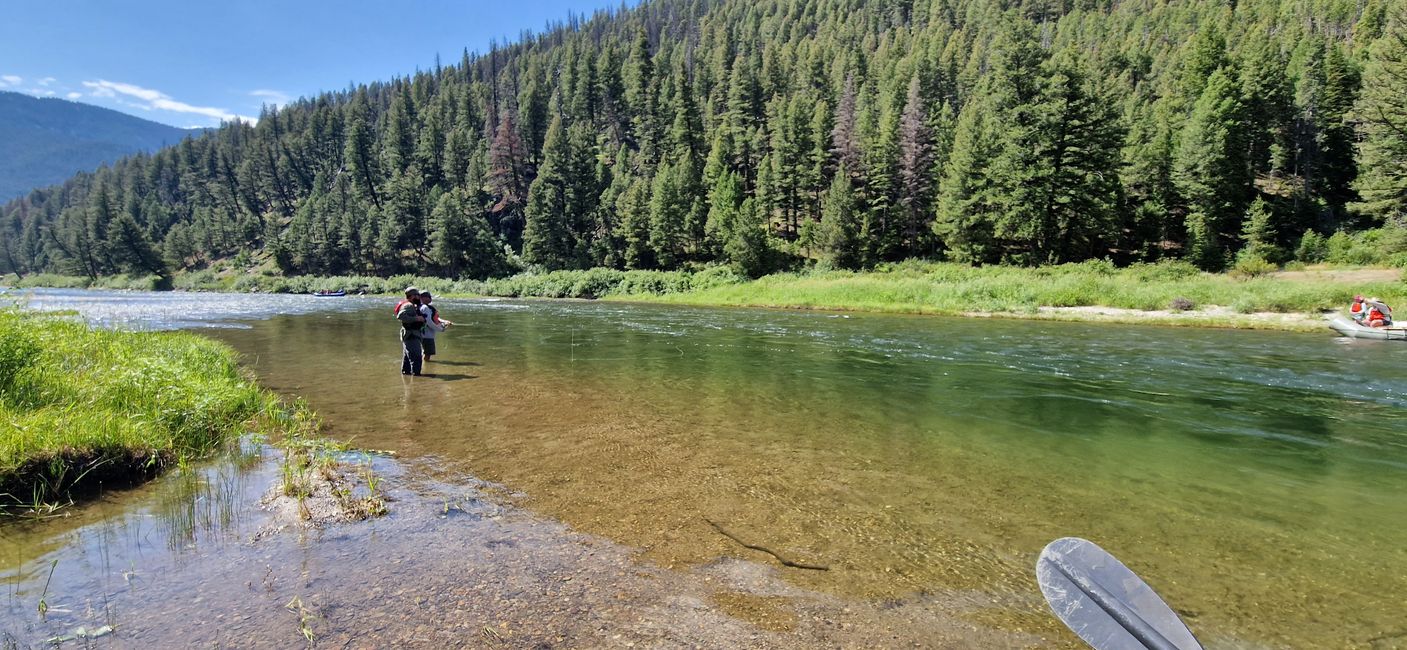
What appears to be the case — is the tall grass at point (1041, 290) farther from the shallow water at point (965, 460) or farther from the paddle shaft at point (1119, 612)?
the paddle shaft at point (1119, 612)

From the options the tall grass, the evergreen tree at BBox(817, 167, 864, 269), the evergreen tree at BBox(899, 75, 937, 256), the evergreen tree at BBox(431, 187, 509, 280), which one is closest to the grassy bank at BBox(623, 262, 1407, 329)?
the tall grass

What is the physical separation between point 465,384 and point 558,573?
9870mm

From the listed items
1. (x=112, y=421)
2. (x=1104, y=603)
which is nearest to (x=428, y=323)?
(x=112, y=421)

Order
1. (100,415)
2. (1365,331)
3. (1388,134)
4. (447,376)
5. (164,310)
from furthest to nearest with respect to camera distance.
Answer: (1388,134) < (164,310) < (1365,331) < (447,376) < (100,415)

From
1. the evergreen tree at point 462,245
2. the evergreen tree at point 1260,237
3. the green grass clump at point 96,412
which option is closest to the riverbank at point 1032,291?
the evergreen tree at point 1260,237

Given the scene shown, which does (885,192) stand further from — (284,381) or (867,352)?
(284,381)

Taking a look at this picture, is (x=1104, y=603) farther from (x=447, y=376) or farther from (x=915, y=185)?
(x=915, y=185)

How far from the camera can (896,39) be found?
115438 millimetres

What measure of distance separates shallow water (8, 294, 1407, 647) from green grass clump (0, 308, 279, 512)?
5.83ft

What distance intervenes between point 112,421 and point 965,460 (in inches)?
424

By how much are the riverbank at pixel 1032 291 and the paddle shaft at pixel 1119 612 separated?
31628mm

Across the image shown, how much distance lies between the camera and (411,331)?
14.4 metres

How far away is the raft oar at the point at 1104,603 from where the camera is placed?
3.11 meters

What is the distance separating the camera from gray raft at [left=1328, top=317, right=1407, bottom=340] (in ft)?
68.5
